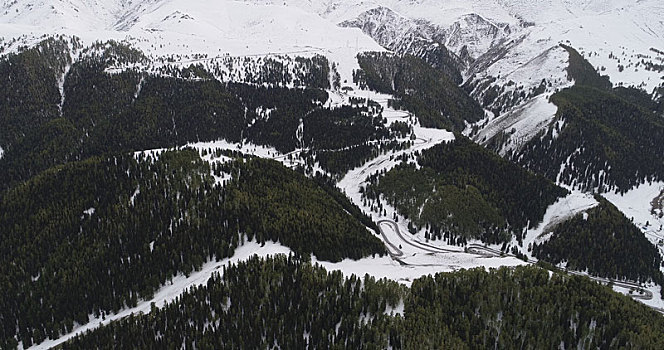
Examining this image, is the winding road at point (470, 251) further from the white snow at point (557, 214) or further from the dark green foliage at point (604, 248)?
the white snow at point (557, 214)

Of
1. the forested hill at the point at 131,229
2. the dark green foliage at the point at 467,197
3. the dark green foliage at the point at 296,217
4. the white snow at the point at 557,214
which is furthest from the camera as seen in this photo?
the white snow at the point at 557,214

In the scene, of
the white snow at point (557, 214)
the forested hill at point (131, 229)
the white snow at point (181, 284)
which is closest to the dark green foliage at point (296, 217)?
the forested hill at point (131, 229)

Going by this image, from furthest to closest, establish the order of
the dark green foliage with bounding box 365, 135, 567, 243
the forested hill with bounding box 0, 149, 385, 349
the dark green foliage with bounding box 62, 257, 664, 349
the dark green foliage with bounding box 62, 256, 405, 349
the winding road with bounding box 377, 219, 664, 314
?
1. the dark green foliage with bounding box 365, 135, 567, 243
2. the winding road with bounding box 377, 219, 664, 314
3. the forested hill with bounding box 0, 149, 385, 349
4. the dark green foliage with bounding box 62, 256, 405, 349
5. the dark green foliage with bounding box 62, 257, 664, 349

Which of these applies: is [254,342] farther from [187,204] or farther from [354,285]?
[187,204]

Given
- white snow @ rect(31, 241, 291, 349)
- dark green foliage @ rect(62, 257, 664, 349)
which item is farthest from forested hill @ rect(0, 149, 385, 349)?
dark green foliage @ rect(62, 257, 664, 349)

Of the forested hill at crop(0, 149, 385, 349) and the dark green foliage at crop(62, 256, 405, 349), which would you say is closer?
the dark green foliage at crop(62, 256, 405, 349)

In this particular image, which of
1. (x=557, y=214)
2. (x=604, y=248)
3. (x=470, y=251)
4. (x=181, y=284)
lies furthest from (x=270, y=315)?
(x=557, y=214)

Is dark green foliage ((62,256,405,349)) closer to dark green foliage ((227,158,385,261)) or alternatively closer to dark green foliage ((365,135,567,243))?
dark green foliage ((227,158,385,261))
